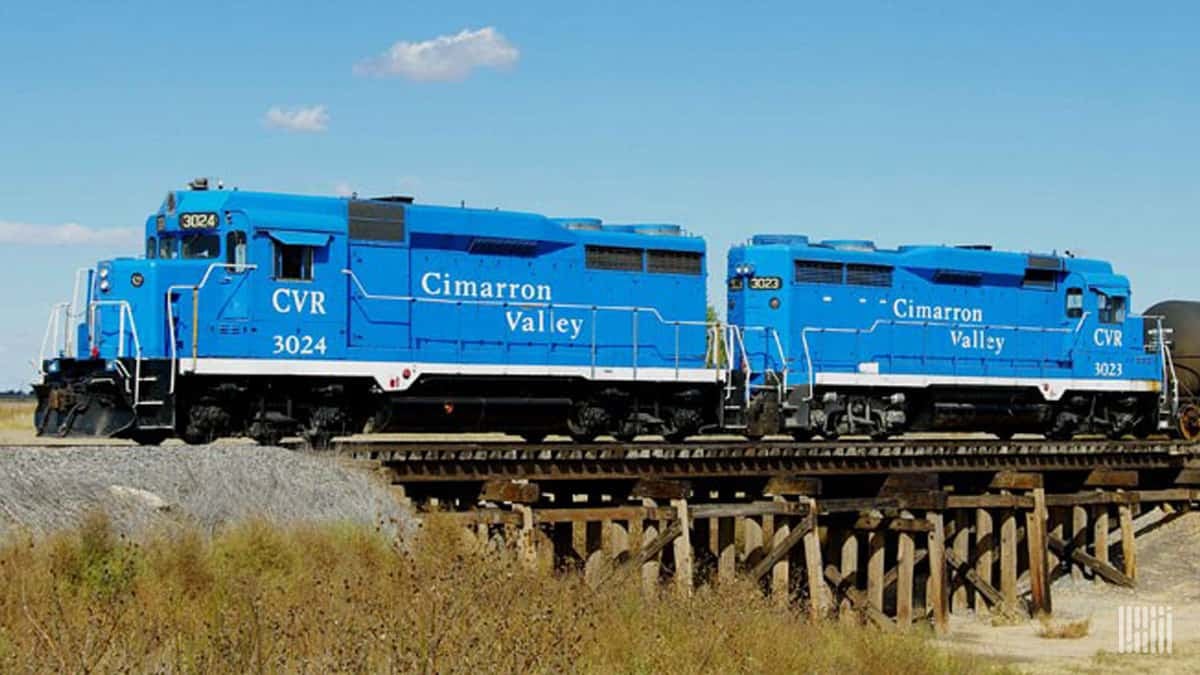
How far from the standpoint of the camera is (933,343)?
25453 millimetres

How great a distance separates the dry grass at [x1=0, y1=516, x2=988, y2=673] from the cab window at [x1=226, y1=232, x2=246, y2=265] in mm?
4733

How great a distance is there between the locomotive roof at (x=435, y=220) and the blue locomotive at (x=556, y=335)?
0.10 ft

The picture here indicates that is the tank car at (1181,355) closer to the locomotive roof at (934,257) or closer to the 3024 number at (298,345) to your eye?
the locomotive roof at (934,257)

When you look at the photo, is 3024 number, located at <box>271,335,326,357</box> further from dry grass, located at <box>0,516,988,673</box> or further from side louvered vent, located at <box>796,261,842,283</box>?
side louvered vent, located at <box>796,261,842,283</box>

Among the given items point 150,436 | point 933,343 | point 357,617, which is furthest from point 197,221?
point 933,343

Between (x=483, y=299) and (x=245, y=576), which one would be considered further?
(x=483, y=299)

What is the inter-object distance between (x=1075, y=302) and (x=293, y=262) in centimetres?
1495

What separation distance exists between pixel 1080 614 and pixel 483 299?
406 inches

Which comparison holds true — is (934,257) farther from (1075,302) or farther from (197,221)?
(197,221)

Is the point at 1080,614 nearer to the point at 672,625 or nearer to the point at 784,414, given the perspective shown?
the point at 784,414

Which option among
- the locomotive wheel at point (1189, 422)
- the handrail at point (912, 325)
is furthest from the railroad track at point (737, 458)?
the locomotive wheel at point (1189, 422)

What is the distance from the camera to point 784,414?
2391cm

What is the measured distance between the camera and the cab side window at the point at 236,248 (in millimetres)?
18344

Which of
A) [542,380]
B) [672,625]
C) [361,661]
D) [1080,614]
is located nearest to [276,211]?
[542,380]
